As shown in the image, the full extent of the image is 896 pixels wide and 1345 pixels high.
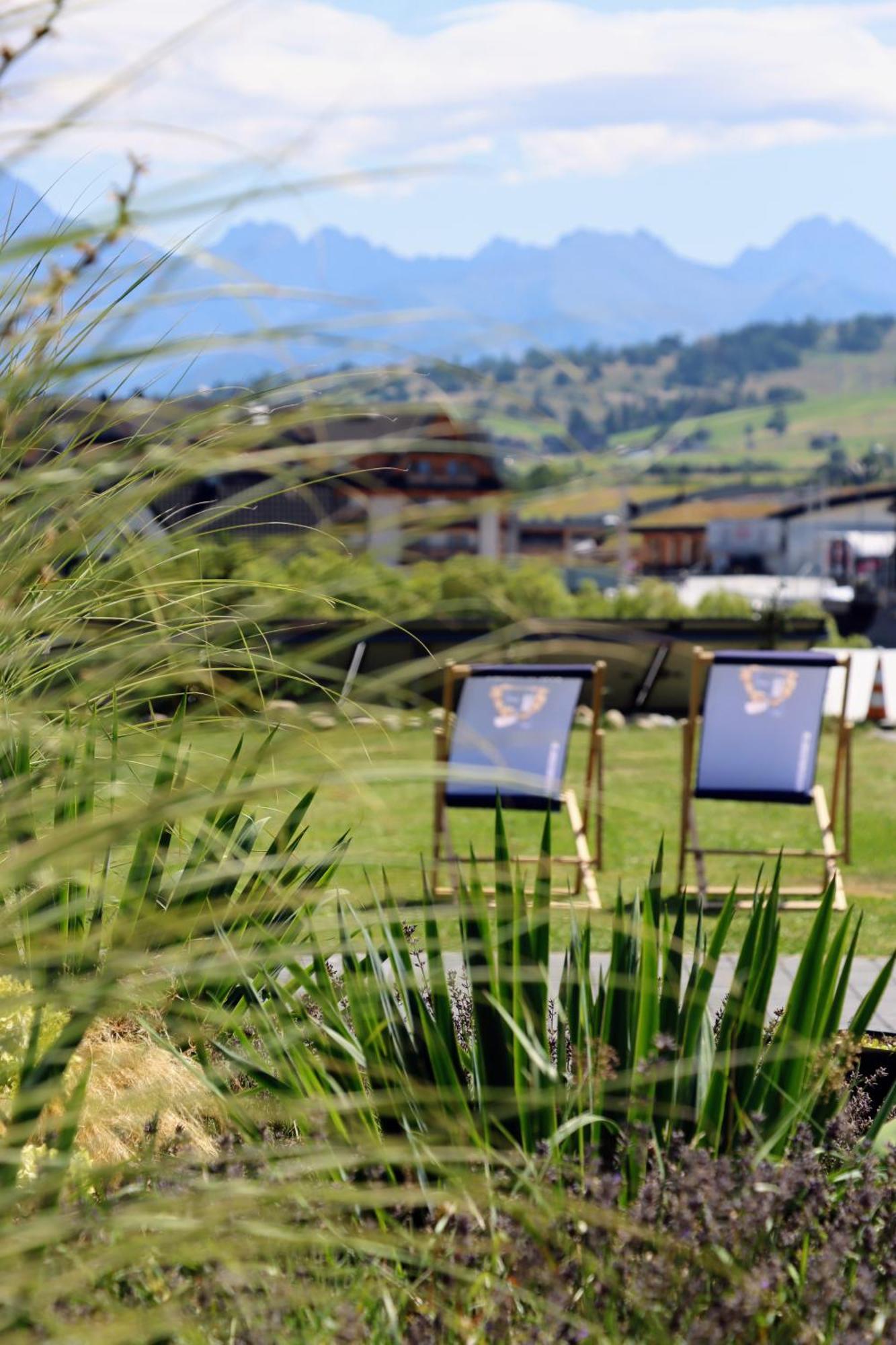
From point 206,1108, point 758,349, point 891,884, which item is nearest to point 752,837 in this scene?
point 891,884

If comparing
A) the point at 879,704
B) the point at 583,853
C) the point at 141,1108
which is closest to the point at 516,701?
the point at 583,853

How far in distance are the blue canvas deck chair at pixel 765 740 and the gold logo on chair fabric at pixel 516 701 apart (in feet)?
2.43

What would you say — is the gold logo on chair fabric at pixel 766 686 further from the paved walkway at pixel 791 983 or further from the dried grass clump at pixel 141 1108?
the dried grass clump at pixel 141 1108

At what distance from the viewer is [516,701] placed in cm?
709

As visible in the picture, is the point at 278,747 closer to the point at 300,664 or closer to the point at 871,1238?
the point at 300,664

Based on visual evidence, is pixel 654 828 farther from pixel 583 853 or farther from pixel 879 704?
pixel 879 704

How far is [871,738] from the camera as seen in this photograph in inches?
516

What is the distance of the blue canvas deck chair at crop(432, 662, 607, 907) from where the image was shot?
645 cm

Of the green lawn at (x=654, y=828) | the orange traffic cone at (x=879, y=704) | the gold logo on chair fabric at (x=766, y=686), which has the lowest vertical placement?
the green lawn at (x=654, y=828)

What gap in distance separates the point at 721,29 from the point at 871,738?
37.3 feet

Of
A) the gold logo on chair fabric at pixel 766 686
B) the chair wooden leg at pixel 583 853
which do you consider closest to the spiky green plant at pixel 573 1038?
the chair wooden leg at pixel 583 853

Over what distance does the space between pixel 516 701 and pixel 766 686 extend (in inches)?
49.7

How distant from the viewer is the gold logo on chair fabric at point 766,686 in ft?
23.2

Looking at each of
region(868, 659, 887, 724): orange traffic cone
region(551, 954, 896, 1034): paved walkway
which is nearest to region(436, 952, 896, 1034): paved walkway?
region(551, 954, 896, 1034): paved walkway
